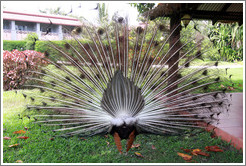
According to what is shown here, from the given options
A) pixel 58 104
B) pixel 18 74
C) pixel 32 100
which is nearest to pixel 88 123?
pixel 58 104

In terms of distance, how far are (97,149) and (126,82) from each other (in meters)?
1.12

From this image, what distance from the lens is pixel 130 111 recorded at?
2.87m

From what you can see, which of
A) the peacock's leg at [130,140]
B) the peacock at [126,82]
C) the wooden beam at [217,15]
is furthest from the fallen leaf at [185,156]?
the wooden beam at [217,15]

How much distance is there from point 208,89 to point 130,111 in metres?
1.23

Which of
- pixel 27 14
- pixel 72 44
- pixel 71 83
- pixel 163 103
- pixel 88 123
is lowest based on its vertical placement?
pixel 88 123

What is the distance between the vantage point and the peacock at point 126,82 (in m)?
2.93

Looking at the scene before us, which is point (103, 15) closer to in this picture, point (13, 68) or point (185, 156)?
point (185, 156)

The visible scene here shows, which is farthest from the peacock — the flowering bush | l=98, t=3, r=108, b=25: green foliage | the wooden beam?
the flowering bush

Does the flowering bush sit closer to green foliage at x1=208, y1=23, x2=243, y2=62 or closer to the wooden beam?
the wooden beam

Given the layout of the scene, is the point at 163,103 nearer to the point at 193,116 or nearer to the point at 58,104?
the point at 193,116

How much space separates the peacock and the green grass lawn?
322 millimetres

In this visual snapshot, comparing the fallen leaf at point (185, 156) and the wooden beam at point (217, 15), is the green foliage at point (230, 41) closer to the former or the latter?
the wooden beam at point (217, 15)

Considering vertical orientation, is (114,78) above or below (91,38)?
below

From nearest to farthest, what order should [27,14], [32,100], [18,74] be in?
1. [32,100]
2. [18,74]
3. [27,14]
